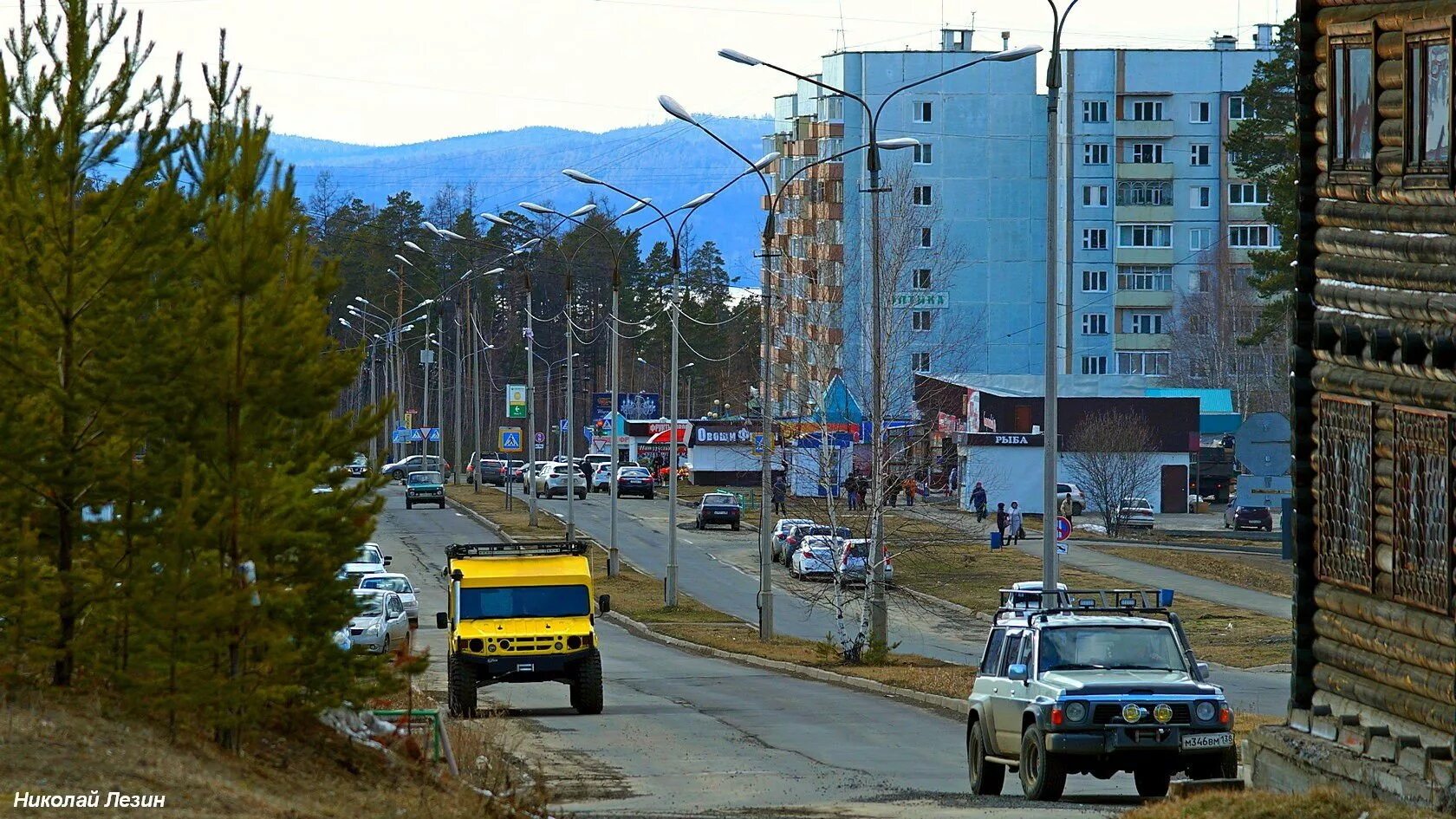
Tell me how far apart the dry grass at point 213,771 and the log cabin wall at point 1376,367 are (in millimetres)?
6743

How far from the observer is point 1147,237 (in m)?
121

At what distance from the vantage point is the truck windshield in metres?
28.4

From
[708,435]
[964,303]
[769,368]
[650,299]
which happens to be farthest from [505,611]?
[650,299]

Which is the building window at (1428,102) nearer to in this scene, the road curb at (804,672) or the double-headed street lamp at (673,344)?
the road curb at (804,672)

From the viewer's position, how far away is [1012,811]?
16266 millimetres

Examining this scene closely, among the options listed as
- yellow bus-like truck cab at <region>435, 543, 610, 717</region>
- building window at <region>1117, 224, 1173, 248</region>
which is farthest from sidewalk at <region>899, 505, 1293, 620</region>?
building window at <region>1117, 224, 1173, 248</region>

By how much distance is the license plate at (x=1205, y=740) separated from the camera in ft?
56.3

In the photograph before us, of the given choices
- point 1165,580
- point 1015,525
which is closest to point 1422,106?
point 1165,580

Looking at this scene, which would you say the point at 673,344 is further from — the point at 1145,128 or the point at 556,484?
the point at 1145,128

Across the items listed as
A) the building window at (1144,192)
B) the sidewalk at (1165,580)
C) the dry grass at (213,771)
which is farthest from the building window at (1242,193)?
the dry grass at (213,771)

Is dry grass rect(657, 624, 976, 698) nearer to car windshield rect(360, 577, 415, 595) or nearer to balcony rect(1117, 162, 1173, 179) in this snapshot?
car windshield rect(360, 577, 415, 595)

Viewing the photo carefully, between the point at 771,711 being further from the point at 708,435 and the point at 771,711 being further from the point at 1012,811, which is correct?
the point at 708,435

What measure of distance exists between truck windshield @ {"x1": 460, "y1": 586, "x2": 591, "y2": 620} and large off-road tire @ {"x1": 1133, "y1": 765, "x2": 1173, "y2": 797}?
11.9 metres

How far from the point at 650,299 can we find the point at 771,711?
393ft
